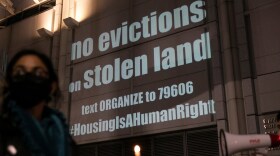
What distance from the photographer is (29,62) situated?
1.11 metres

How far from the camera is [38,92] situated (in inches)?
41.6

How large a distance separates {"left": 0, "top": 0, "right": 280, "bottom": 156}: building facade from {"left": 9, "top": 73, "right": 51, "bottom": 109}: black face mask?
8686 millimetres

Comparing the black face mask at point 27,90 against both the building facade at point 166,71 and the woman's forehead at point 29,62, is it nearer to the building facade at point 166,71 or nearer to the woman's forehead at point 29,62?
the woman's forehead at point 29,62

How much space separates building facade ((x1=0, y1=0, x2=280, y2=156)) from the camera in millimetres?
9703

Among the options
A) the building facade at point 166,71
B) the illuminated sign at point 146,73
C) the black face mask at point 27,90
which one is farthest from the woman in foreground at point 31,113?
the illuminated sign at point 146,73

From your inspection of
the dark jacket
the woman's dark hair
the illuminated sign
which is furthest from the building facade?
the dark jacket

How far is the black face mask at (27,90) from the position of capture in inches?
40.4

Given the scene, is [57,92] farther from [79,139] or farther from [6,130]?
[79,139]

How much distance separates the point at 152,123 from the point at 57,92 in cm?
985

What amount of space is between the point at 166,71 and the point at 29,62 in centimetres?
999

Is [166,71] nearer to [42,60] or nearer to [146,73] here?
[146,73]

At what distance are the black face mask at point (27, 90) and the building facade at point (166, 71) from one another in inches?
342

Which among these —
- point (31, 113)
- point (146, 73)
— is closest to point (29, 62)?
point (31, 113)

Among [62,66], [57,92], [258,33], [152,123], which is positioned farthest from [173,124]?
[57,92]
